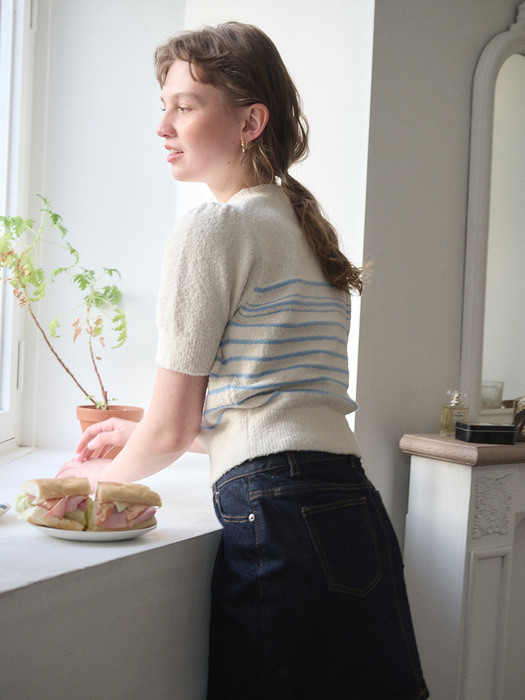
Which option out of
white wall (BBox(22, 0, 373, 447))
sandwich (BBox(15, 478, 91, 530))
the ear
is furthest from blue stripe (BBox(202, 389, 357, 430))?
white wall (BBox(22, 0, 373, 447))

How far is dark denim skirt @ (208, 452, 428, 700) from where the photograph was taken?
0.98 meters

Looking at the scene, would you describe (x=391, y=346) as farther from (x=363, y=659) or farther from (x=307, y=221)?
(x=363, y=659)

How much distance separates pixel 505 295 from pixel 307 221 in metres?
1.25

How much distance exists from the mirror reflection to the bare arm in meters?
1.26

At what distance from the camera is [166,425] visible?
1.07m

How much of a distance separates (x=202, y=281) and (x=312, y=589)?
0.43 m

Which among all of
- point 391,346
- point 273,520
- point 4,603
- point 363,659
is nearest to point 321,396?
point 273,520

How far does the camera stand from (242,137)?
3.91 ft

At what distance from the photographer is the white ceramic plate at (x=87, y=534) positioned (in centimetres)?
104

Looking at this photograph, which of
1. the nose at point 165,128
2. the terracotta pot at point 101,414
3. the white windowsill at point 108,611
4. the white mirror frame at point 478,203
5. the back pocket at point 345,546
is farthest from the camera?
the white mirror frame at point 478,203

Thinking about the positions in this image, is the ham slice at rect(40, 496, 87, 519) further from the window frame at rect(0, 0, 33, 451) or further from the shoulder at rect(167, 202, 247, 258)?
the window frame at rect(0, 0, 33, 451)

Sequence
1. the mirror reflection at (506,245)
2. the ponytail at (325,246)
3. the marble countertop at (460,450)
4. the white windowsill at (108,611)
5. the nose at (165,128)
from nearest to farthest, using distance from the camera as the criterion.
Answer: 1. the white windowsill at (108,611)
2. the ponytail at (325,246)
3. the nose at (165,128)
4. the marble countertop at (460,450)
5. the mirror reflection at (506,245)

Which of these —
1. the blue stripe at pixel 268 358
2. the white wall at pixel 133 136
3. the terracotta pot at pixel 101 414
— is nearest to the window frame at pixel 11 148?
the white wall at pixel 133 136

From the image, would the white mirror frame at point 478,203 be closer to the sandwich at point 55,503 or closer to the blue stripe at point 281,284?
the blue stripe at point 281,284
